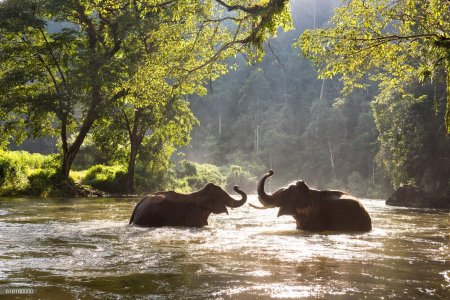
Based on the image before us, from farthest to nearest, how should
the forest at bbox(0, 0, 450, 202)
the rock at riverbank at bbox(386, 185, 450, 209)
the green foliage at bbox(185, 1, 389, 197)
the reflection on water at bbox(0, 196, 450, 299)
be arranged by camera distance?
the green foliage at bbox(185, 1, 389, 197), the rock at riverbank at bbox(386, 185, 450, 209), the forest at bbox(0, 0, 450, 202), the reflection on water at bbox(0, 196, 450, 299)

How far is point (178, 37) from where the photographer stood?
55.0 feet

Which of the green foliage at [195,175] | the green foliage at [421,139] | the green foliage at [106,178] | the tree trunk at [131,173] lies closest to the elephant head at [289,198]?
the tree trunk at [131,173]

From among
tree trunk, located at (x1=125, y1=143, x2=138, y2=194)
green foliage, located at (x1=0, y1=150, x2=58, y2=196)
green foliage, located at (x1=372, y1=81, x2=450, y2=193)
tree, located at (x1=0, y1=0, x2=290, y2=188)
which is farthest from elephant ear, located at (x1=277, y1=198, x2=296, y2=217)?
green foliage, located at (x1=372, y1=81, x2=450, y2=193)

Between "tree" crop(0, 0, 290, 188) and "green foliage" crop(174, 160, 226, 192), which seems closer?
"tree" crop(0, 0, 290, 188)

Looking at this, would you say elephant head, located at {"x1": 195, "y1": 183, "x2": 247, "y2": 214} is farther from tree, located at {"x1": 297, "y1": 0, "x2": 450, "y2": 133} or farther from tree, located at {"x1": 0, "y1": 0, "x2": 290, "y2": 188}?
tree, located at {"x1": 0, "y1": 0, "x2": 290, "y2": 188}

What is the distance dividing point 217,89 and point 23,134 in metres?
82.8

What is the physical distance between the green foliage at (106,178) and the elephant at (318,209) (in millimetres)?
20331

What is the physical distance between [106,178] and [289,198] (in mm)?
21490

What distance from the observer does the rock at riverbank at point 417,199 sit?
2481 centimetres

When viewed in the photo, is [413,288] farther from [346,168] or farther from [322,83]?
[322,83]

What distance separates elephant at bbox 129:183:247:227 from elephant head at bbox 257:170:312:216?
74 cm

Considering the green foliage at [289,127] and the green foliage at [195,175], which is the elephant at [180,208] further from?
the green foliage at [289,127]

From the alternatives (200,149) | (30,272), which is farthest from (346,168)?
(30,272)

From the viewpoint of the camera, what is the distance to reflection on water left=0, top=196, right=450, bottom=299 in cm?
443
